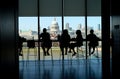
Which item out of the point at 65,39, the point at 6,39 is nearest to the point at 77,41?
the point at 65,39

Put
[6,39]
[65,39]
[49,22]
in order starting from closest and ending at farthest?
[6,39], [65,39], [49,22]

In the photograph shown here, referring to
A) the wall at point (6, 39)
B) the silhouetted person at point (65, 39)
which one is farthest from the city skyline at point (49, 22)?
the wall at point (6, 39)

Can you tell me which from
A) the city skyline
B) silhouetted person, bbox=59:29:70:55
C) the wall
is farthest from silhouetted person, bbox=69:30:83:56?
the wall

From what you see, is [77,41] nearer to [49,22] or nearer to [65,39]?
[65,39]

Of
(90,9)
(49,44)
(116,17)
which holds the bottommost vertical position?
(49,44)

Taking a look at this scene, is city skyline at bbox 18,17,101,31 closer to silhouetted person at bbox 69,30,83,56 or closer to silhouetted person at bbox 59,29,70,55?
silhouetted person at bbox 69,30,83,56

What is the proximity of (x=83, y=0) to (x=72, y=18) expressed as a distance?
814mm

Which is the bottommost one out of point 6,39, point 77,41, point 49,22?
point 77,41

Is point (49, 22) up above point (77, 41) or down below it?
above

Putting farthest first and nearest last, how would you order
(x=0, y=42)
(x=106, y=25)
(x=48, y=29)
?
1. (x=48, y=29)
2. (x=106, y=25)
3. (x=0, y=42)

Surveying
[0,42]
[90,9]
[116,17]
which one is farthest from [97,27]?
[0,42]

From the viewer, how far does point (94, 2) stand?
933 centimetres

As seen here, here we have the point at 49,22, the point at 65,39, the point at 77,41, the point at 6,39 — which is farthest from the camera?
the point at 49,22

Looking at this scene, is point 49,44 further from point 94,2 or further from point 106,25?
point 106,25
